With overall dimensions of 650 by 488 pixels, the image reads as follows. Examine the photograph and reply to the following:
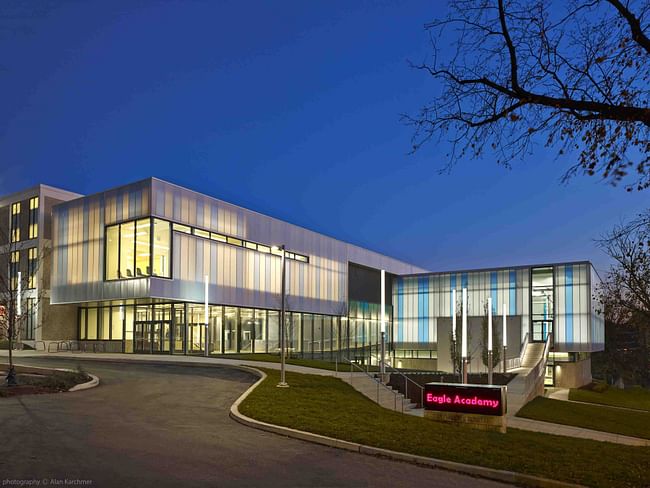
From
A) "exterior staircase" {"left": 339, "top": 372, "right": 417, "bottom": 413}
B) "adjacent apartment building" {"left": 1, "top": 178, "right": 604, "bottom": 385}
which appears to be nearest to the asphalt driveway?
"exterior staircase" {"left": 339, "top": 372, "right": 417, "bottom": 413}

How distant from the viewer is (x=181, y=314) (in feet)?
137

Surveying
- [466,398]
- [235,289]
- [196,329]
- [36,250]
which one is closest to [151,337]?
[196,329]

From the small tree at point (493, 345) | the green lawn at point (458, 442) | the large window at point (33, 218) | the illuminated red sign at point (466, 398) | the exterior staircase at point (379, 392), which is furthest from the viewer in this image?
the large window at point (33, 218)

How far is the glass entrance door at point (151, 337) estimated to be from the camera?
41.9 meters

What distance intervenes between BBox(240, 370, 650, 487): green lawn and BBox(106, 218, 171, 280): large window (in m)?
22.7

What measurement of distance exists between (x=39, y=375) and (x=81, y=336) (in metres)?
24.3

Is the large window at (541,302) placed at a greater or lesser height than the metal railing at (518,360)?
greater

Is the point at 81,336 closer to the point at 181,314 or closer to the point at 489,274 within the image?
the point at 181,314

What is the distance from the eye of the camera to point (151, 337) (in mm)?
42531

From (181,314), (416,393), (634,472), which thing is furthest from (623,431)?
(181,314)

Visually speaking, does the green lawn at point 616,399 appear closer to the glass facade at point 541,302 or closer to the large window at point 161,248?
the glass facade at point 541,302

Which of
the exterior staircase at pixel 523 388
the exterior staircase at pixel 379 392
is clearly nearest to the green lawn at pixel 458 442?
the exterior staircase at pixel 379 392

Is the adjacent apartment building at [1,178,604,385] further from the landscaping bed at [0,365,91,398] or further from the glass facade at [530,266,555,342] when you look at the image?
the landscaping bed at [0,365,91,398]

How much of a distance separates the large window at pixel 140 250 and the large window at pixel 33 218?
1249 cm
